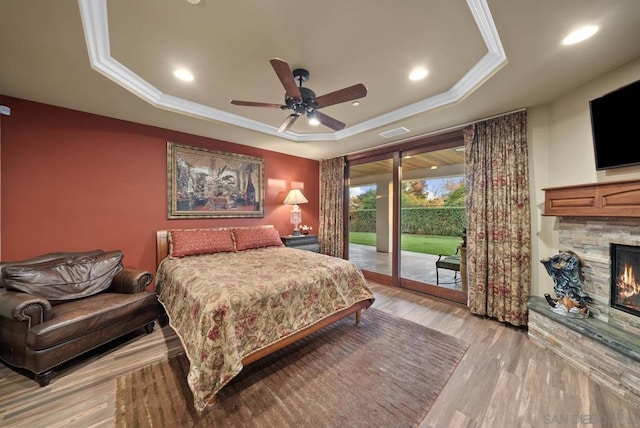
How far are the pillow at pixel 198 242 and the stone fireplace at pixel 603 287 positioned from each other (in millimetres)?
3916

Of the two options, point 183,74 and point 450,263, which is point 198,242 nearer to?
point 183,74

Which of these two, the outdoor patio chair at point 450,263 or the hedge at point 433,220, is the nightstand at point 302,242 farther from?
the outdoor patio chair at point 450,263

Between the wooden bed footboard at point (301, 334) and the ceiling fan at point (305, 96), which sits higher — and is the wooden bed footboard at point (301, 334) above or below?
below

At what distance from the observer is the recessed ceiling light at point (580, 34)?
158 cm

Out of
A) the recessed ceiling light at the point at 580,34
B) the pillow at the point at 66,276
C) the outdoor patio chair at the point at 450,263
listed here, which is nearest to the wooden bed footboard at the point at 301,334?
the outdoor patio chair at the point at 450,263

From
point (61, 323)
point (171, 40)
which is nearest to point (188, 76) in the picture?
point (171, 40)

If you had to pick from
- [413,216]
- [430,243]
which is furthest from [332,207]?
[430,243]

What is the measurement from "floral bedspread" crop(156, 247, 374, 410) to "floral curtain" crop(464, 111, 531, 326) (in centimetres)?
159

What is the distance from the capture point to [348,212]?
507 centimetres

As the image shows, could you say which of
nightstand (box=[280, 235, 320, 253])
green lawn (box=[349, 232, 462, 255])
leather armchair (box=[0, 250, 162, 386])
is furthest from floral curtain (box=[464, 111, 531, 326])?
leather armchair (box=[0, 250, 162, 386])

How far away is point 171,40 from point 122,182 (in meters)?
2.19

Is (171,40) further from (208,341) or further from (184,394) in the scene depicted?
(184,394)

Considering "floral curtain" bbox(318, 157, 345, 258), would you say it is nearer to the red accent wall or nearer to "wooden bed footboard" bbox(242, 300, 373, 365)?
"wooden bed footboard" bbox(242, 300, 373, 365)

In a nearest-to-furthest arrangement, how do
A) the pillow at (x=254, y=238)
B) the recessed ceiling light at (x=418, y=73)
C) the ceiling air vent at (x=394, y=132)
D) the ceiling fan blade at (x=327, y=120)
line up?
the recessed ceiling light at (x=418, y=73)
the ceiling fan blade at (x=327, y=120)
the ceiling air vent at (x=394, y=132)
the pillow at (x=254, y=238)
